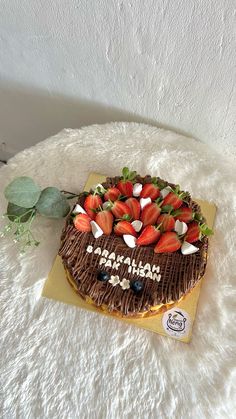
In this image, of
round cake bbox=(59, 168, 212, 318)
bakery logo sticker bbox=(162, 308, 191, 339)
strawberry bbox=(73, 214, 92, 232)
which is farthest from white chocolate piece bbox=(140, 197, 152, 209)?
bakery logo sticker bbox=(162, 308, 191, 339)

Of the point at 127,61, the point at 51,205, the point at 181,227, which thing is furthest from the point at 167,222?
the point at 127,61

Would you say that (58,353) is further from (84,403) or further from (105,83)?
(105,83)

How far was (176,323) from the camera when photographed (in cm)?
74

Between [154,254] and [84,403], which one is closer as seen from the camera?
[84,403]

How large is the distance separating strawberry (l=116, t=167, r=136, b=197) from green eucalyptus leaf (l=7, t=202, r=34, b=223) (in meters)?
0.20

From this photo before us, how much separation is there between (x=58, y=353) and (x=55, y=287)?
0.13 meters

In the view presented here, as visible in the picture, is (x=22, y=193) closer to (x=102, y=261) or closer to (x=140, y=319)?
(x=102, y=261)

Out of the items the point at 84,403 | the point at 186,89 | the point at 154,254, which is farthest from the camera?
the point at 186,89

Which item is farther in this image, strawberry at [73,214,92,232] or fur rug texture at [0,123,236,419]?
strawberry at [73,214,92,232]

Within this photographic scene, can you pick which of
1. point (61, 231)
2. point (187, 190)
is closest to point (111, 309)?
point (61, 231)

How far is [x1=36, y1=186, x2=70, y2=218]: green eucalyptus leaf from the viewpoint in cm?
84

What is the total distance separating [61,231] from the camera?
0.86 metres

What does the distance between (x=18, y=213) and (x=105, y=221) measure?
0.64 ft

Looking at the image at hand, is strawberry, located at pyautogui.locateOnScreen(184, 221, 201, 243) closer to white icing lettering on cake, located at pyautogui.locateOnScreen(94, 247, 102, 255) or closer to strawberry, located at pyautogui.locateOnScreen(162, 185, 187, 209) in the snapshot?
strawberry, located at pyautogui.locateOnScreen(162, 185, 187, 209)
